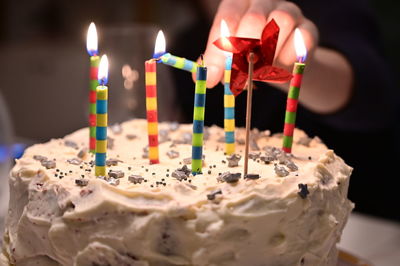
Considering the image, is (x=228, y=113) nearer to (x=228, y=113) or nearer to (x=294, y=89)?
(x=228, y=113)

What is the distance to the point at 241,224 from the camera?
115 centimetres

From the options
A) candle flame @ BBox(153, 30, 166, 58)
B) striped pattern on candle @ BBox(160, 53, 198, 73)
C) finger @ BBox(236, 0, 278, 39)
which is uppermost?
finger @ BBox(236, 0, 278, 39)

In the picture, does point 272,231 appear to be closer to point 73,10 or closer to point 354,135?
point 354,135

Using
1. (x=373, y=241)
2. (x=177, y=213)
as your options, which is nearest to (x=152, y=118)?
(x=177, y=213)

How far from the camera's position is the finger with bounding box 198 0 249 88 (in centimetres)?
158

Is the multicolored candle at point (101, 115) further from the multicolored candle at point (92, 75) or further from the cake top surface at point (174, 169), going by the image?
the multicolored candle at point (92, 75)

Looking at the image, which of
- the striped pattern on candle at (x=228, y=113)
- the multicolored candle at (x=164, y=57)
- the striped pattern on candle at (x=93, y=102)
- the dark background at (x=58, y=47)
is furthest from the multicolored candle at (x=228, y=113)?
the dark background at (x=58, y=47)

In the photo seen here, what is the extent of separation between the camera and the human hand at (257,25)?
157cm

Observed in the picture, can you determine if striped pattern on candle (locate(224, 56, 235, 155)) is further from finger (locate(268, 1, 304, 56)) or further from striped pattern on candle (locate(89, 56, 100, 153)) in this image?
striped pattern on candle (locate(89, 56, 100, 153))

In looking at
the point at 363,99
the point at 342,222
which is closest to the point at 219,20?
the point at 342,222

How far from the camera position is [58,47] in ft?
12.8

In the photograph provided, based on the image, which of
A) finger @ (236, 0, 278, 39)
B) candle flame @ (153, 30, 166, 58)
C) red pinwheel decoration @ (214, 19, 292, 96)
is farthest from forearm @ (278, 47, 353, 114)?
candle flame @ (153, 30, 166, 58)

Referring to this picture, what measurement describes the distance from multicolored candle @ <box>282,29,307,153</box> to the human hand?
94 mm

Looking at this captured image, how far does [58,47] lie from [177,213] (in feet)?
9.89
